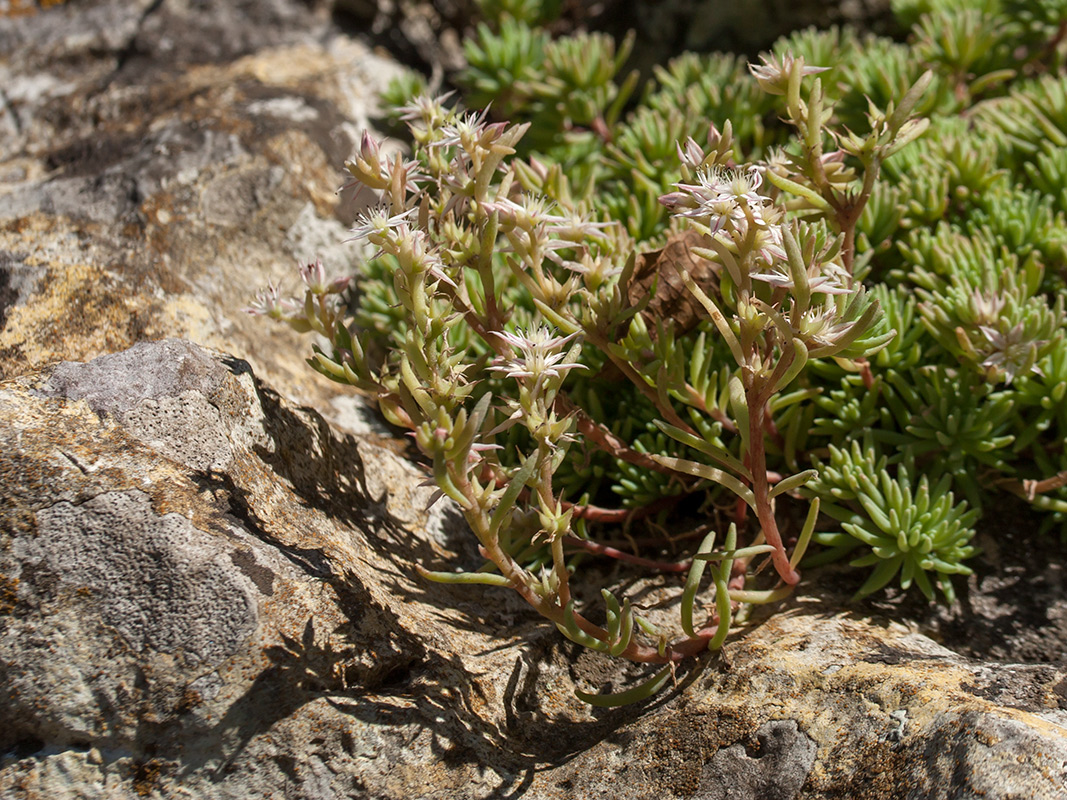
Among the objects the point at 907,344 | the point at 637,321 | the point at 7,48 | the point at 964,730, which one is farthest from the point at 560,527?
the point at 7,48

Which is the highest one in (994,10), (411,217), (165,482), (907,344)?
(994,10)

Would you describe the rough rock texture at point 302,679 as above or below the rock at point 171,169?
below

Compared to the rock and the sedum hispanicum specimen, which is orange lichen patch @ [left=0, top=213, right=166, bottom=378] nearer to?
the rock

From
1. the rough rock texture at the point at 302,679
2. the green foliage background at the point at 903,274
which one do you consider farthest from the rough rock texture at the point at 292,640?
the green foliage background at the point at 903,274

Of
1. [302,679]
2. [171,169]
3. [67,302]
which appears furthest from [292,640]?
[171,169]

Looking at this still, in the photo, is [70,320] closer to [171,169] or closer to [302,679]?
[171,169]

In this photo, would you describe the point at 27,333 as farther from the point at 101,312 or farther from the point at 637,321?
the point at 637,321

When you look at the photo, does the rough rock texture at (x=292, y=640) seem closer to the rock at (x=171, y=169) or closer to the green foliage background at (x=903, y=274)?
the rock at (x=171, y=169)
